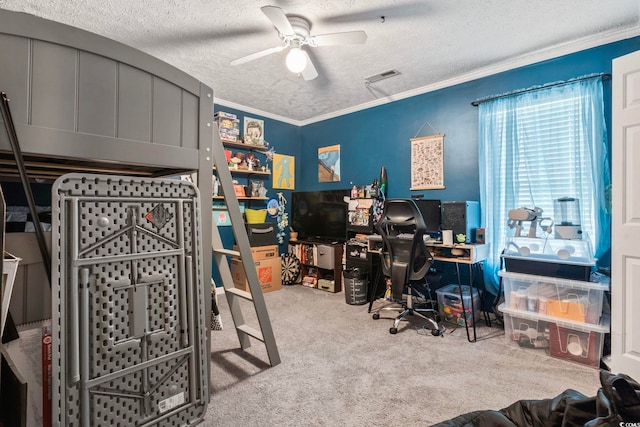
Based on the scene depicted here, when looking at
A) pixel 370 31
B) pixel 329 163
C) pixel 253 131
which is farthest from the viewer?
pixel 329 163

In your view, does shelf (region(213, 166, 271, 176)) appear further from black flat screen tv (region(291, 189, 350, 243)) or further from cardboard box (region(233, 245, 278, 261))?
cardboard box (region(233, 245, 278, 261))

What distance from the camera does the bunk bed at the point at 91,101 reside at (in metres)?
0.95

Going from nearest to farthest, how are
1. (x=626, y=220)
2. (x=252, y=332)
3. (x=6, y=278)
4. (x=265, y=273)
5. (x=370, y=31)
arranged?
1. (x=6, y=278)
2. (x=626, y=220)
3. (x=252, y=332)
4. (x=370, y=31)
5. (x=265, y=273)

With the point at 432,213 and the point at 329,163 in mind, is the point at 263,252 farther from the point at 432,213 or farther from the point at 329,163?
the point at 432,213

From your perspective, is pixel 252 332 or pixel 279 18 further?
pixel 252 332

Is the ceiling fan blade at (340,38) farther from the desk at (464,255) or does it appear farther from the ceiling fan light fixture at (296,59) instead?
the desk at (464,255)

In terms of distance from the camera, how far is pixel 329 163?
476 centimetres

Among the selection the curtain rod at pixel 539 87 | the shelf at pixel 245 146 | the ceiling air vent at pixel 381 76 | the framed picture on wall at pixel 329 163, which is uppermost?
the ceiling air vent at pixel 381 76

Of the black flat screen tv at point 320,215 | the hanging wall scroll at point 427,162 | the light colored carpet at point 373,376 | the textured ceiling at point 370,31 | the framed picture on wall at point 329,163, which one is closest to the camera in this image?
the light colored carpet at point 373,376

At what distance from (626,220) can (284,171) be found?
4.00 meters

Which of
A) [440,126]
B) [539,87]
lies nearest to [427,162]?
[440,126]

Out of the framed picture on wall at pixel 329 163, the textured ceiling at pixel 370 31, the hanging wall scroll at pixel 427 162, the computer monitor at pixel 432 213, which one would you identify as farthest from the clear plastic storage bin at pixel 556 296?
the framed picture on wall at pixel 329 163

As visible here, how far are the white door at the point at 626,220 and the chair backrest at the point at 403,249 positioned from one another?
1226 mm

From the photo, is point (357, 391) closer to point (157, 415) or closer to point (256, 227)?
point (157, 415)
